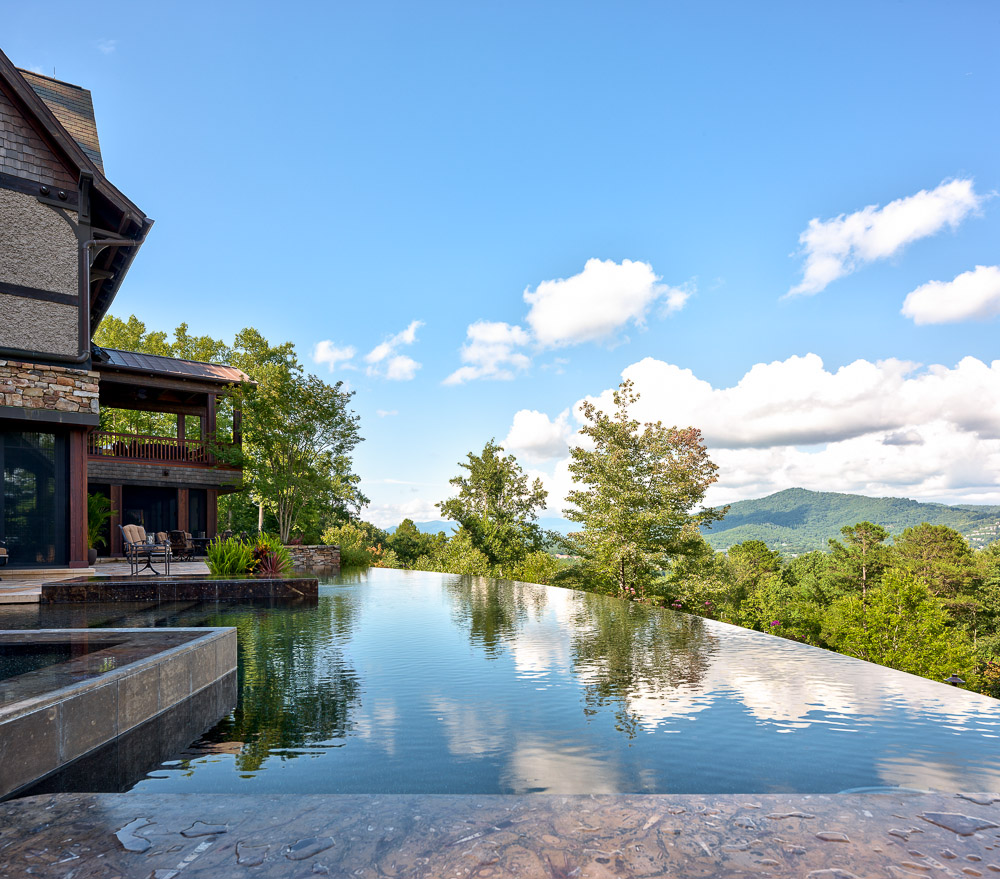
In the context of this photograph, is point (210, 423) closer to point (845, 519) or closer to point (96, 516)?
point (96, 516)

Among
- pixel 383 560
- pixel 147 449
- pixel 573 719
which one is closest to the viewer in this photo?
pixel 573 719

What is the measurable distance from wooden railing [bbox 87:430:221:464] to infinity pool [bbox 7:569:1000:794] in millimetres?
13060

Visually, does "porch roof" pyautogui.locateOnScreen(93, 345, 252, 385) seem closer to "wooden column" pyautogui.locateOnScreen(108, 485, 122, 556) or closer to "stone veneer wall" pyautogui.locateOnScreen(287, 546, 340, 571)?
"wooden column" pyautogui.locateOnScreen(108, 485, 122, 556)

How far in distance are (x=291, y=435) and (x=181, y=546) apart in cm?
607

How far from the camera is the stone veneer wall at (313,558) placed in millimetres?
20672

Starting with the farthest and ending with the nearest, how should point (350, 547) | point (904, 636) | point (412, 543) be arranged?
1. point (412, 543)
2. point (904, 636)
3. point (350, 547)

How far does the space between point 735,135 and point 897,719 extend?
18.6m

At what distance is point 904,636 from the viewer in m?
26.7

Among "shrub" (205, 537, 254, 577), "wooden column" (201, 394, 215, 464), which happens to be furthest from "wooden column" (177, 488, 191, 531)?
"shrub" (205, 537, 254, 577)

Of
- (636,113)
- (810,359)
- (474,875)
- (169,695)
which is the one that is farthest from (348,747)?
(810,359)

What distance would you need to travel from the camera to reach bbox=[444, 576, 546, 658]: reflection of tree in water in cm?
671

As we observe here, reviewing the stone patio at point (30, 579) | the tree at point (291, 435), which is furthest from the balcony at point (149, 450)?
the stone patio at point (30, 579)

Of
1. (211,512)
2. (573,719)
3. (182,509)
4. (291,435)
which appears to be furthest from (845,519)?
(573,719)

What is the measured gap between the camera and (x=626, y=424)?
1900 cm
